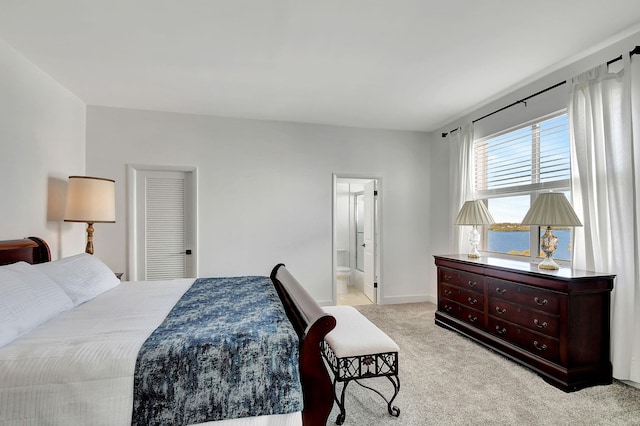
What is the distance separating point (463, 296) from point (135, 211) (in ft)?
13.3

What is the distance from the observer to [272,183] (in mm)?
4301

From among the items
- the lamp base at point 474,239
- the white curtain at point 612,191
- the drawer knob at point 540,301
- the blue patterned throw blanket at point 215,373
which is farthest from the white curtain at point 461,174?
the blue patterned throw blanket at point 215,373

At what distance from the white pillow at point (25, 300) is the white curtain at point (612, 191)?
377 centimetres

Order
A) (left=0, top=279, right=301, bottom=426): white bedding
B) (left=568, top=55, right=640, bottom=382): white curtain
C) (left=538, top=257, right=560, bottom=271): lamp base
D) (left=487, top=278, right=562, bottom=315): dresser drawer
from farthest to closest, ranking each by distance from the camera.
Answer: (left=538, top=257, right=560, bottom=271): lamp base < (left=487, top=278, right=562, bottom=315): dresser drawer < (left=568, top=55, right=640, bottom=382): white curtain < (left=0, top=279, right=301, bottom=426): white bedding

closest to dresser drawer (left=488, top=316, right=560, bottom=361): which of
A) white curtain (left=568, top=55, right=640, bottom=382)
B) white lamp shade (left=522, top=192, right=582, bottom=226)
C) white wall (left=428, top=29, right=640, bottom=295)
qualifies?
white curtain (left=568, top=55, right=640, bottom=382)

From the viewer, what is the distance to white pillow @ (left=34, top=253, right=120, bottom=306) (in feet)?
6.69

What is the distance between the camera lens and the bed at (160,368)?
1.19 meters

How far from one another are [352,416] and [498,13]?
111 inches

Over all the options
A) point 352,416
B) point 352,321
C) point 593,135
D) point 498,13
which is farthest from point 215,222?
point 593,135

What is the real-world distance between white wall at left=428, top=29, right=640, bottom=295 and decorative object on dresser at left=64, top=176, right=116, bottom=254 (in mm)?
4188

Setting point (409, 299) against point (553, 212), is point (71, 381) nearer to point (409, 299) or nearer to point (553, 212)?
point (553, 212)

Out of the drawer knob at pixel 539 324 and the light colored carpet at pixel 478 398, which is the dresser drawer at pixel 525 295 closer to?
the drawer knob at pixel 539 324

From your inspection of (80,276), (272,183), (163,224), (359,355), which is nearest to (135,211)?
(163,224)

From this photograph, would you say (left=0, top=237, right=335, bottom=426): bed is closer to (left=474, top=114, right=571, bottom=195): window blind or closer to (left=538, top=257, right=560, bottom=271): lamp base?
(left=538, top=257, right=560, bottom=271): lamp base
